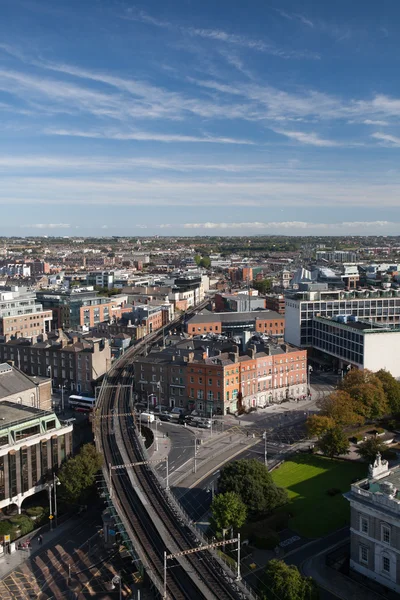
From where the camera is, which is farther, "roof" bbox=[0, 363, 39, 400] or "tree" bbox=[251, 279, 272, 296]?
"tree" bbox=[251, 279, 272, 296]

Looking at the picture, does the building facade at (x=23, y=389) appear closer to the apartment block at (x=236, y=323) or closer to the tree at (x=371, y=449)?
the tree at (x=371, y=449)

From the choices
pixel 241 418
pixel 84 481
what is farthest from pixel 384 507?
pixel 241 418

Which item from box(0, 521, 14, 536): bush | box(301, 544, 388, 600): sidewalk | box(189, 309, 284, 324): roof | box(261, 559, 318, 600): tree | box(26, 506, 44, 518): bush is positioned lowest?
box(301, 544, 388, 600): sidewalk

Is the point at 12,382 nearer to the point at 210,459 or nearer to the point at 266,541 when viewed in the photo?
the point at 210,459

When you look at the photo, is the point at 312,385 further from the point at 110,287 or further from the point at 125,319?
the point at 110,287

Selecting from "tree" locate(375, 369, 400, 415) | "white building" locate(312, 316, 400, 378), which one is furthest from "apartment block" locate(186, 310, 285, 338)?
"tree" locate(375, 369, 400, 415)

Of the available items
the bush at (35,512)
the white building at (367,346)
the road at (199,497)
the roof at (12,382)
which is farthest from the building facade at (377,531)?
the white building at (367,346)

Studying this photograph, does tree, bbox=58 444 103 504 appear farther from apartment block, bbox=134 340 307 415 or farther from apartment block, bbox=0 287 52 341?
apartment block, bbox=0 287 52 341
